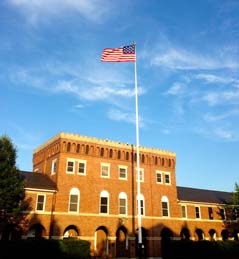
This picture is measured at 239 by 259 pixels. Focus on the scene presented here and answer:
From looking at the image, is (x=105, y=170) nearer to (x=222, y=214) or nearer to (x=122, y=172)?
(x=122, y=172)

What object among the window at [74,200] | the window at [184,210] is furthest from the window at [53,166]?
the window at [184,210]

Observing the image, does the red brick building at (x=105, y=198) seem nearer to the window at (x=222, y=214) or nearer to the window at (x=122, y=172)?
the window at (x=122, y=172)

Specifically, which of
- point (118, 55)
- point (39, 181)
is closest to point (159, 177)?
point (39, 181)

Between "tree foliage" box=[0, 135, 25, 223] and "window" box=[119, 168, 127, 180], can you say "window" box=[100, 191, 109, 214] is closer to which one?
"window" box=[119, 168, 127, 180]

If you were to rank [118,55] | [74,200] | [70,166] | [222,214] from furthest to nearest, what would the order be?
[222,214] → [70,166] → [74,200] → [118,55]

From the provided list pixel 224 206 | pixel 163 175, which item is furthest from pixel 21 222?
pixel 224 206

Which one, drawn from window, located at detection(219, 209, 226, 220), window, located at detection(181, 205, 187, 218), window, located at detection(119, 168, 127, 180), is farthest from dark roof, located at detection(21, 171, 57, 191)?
window, located at detection(219, 209, 226, 220)

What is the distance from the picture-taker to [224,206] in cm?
5241

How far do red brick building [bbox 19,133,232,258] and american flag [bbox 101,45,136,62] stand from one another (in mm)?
14905

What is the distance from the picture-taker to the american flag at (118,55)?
2836cm

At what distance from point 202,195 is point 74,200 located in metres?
26.8

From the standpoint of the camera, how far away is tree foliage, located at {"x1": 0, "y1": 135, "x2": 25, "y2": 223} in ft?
96.9

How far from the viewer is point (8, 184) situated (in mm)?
30016

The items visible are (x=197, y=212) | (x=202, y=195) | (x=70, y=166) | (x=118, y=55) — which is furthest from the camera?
(x=202, y=195)
